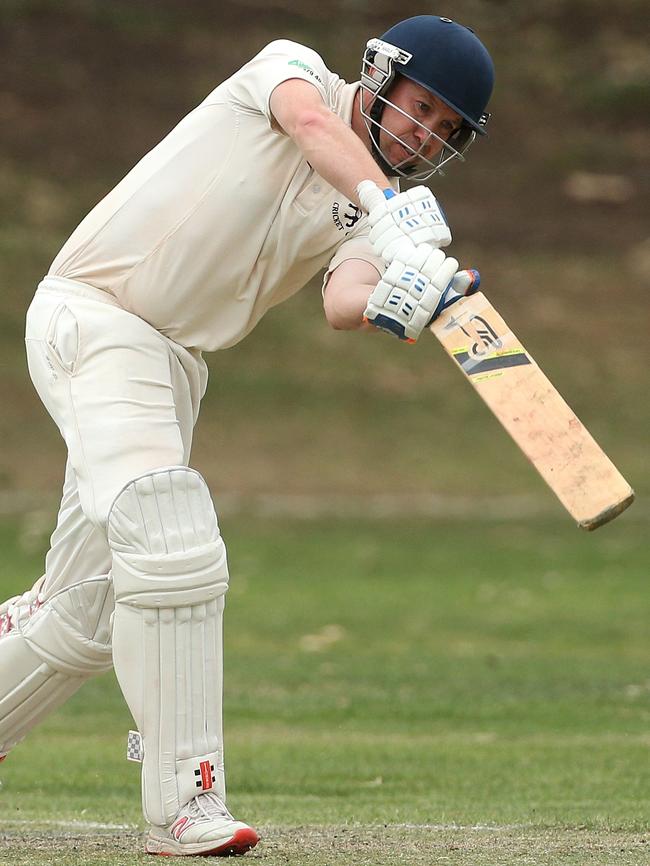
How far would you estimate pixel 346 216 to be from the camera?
4.81 metres

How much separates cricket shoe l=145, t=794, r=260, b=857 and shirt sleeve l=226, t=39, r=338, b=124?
172cm

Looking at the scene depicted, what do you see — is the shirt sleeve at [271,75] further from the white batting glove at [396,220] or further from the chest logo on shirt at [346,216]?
the white batting glove at [396,220]

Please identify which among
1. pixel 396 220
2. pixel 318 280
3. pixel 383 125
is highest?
pixel 318 280

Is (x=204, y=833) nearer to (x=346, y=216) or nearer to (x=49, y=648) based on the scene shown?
(x=49, y=648)

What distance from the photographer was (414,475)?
18.2m

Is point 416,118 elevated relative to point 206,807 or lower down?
elevated

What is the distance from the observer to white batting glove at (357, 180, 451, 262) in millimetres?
4402

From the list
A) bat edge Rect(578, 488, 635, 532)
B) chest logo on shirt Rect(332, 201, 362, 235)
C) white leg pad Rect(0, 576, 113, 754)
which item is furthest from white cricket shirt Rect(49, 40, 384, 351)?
bat edge Rect(578, 488, 635, 532)

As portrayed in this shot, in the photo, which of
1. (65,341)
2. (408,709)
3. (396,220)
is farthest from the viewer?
(408,709)

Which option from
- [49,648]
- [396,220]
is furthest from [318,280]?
[396,220]

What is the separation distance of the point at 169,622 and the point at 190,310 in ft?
2.82

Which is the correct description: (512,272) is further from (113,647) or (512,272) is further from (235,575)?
(113,647)

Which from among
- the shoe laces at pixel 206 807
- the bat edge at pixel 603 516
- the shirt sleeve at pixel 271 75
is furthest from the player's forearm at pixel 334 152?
the shoe laces at pixel 206 807

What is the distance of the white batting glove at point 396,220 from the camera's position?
4.40m
